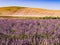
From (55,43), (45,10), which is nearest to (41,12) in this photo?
(45,10)

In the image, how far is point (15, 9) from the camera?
12119 cm

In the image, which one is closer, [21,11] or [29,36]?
[29,36]

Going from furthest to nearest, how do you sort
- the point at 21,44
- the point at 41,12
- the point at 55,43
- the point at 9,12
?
the point at 9,12 < the point at 41,12 < the point at 55,43 < the point at 21,44

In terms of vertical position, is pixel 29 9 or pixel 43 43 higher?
pixel 43 43

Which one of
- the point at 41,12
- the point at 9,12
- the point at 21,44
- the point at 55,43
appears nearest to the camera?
the point at 21,44

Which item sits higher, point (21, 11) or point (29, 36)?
point (29, 36)

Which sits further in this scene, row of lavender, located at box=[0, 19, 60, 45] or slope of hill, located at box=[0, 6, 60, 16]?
slope of hill, located at box=[0, 6, 60, 16]

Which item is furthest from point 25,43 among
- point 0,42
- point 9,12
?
point 9,12

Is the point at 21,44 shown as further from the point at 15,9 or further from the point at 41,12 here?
the point at 15,9

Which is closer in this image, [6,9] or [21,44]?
[21,44]

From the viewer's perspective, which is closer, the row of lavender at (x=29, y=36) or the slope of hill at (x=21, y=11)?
the row of lavender at (x=29, y=36)

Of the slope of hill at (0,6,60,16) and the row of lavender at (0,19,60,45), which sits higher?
the row of lavender at (0,19,60,45)

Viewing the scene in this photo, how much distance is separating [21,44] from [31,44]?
1.25 ft

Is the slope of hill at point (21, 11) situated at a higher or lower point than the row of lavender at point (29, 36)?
lower
